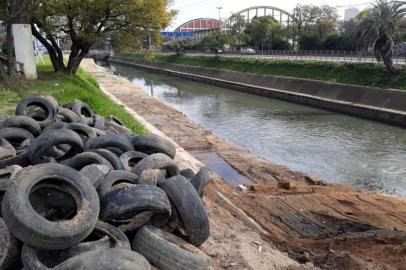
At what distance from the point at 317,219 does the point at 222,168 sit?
549 cm

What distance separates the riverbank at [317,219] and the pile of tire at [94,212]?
2.86 ft

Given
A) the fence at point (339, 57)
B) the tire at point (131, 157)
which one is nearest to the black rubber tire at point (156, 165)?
the tire at point (131, 157)

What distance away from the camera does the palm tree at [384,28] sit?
28.9 m

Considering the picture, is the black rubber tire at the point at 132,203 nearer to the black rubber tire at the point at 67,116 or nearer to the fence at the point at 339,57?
the black rubber tire at the point at 67,116

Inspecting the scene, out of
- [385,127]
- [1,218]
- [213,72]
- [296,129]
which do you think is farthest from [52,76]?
[213,72]

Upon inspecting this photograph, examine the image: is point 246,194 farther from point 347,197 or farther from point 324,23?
point 324,23

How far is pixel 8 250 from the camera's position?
4.93 metres

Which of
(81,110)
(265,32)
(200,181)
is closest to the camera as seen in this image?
(200,181)

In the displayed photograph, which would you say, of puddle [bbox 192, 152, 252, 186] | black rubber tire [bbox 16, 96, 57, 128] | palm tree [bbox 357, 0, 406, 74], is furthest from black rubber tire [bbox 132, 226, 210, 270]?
palm tree [bbox 357, 0, 406, 74]

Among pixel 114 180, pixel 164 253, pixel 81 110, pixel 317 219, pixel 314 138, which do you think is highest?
pixel 81 110

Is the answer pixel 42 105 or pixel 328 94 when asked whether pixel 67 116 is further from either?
pixel 328 94

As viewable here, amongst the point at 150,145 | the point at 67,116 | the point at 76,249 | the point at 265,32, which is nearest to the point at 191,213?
the point at 76,249

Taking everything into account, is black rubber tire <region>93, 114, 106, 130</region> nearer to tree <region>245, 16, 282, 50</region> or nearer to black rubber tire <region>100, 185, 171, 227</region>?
black rubber tire <region>100, 185, 171, 227</region>

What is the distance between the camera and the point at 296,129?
22.9 meters
